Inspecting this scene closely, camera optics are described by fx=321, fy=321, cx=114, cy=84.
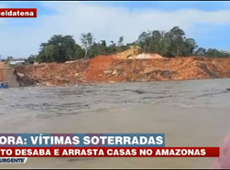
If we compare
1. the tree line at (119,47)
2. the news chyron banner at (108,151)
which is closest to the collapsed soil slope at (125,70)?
the tree line at (119,47)

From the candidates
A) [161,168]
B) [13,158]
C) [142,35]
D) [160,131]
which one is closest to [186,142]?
[160,131]

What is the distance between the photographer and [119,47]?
61.8m

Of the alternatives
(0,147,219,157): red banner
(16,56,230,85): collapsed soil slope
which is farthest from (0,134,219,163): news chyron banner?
(16,56,230,85): collapsed soil slope

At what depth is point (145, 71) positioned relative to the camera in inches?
1908

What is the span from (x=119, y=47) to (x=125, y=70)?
13.8 m

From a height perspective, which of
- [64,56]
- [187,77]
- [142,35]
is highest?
[142,35]

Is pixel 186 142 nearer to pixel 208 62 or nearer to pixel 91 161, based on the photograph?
pixel 91 161

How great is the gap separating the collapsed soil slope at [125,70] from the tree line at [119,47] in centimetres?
571

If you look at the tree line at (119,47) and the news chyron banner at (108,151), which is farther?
the tree line at (119,47)

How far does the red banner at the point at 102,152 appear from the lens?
4450 millimetres

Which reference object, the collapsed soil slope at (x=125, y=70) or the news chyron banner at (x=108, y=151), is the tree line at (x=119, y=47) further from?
the news chyron banner at (x=108, y=151)

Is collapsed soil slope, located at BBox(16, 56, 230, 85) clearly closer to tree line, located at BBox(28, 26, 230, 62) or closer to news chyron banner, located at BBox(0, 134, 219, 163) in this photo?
tree line, located at BBox(28, 26, 230, 62)

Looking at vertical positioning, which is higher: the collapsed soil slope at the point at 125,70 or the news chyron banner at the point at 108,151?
the collapsed soil slope at the point at 125,70

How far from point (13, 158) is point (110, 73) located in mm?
44813
